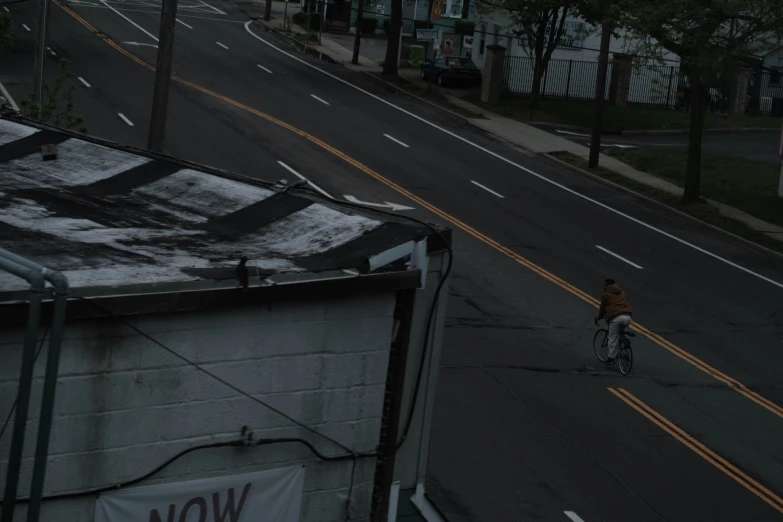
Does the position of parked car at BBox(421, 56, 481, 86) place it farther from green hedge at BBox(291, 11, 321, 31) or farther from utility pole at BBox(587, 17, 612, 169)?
utility pole at BBox(587, 17, 612, 169)

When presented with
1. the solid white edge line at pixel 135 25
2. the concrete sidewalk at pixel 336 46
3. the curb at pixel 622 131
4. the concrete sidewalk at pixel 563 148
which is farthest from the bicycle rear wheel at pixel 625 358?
the solid white edge line at pixel 135 25

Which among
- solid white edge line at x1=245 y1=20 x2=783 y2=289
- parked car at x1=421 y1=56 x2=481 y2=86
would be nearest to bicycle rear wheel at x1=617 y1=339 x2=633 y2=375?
solid white edge line at x1=245 y1=20 x2=783 y2=289

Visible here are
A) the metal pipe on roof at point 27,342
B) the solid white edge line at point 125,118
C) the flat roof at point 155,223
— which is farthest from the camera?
the solid white edge line at point 125,118

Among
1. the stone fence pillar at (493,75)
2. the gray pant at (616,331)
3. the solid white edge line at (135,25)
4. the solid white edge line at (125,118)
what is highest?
the solid white edge line at (135,25)

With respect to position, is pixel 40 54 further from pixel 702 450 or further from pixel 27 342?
pixel 27 342

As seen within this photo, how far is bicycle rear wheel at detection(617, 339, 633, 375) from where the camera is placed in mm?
16859

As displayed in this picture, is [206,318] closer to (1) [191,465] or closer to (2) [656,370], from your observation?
(1) [191,465]

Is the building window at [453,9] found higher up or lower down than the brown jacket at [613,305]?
higher up

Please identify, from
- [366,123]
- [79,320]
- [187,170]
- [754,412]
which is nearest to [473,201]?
[366,123]

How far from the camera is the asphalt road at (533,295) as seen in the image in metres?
12.8

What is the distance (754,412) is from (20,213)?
11.9m

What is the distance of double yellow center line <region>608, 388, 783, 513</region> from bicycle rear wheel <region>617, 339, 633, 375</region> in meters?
0.81

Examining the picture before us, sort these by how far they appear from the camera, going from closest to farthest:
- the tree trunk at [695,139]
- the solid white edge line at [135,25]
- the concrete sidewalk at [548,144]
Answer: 1. the concrete sidewalk at [548,144]
2. the tree trunk at [695,139]
3. the solid white edge line at [135,25]

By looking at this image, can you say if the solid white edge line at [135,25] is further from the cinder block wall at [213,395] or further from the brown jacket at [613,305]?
the cinder block wall at [213,395]
